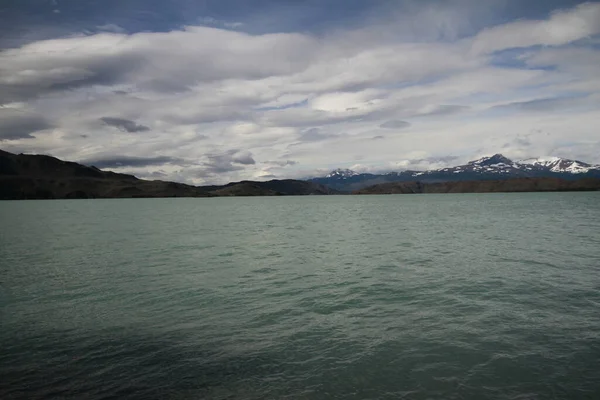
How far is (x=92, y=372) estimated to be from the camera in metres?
15.9

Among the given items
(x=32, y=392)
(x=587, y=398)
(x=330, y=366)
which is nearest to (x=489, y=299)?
(x=587, y=398)

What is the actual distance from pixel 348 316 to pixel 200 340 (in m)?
8.27

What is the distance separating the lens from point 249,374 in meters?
15.7

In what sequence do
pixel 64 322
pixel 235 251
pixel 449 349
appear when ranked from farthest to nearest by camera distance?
pixel 235 251 < pixel 64 322 < pixel 449 349

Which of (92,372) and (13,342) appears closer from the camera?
(92,372)

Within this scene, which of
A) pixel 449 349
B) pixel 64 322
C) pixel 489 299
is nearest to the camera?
pixel 449 349

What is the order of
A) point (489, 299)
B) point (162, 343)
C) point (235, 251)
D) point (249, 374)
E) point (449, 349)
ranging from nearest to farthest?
point (249, 374)
point (449, 349)
point (162, 343)
point (489, 299)
point (235, 251)

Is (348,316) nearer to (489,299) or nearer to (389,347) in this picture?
(389,347)

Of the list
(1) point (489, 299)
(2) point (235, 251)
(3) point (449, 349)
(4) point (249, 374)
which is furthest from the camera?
(2) point (235, 251)

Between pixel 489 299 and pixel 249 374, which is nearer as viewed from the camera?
pixel 249 374

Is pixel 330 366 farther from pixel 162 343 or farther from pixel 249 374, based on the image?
pixel 162 343

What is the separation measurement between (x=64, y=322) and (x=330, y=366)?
15.8m

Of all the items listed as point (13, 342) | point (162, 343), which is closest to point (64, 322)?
point (13, 342)

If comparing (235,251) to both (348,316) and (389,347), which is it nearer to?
(348,316)
